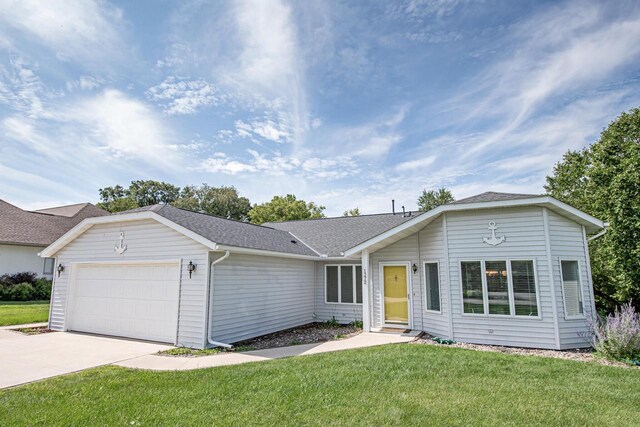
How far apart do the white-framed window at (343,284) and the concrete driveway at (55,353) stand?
20.9 feet

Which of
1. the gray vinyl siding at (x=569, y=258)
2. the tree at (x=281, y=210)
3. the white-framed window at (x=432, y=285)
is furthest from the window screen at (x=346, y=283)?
the tree at (x=281, y=210)

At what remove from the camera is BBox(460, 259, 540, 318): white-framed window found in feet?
27.7

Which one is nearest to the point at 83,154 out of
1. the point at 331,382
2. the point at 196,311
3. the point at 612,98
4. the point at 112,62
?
the point at 112,62

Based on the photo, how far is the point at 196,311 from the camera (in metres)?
8.63

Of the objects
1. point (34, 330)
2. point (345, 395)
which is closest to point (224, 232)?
point (345, 395)

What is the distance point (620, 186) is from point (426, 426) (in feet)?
48.5

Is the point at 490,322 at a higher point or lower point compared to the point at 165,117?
lower

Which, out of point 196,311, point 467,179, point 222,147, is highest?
point 222,147

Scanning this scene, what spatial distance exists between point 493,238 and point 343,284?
6034 mm

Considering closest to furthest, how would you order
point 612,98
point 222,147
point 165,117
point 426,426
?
point 426,426
point 165,117
point 612,98
point 222,147

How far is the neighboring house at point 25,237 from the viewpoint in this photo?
63.5 feet

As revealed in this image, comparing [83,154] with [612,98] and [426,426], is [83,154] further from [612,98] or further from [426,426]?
[612,98]

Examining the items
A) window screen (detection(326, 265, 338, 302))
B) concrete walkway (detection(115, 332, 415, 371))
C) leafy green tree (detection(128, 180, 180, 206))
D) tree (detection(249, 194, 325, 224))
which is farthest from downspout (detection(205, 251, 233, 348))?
leafy green tree (detection(128, 180, 180, 206))

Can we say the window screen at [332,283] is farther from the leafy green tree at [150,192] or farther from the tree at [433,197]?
the leafy green tree at [150,192]
